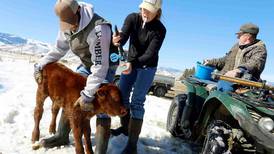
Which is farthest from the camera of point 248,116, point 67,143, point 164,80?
point 164,80

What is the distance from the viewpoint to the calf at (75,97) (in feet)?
12.4

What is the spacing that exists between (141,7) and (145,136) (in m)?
2.48

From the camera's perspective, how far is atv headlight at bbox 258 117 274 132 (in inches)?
139

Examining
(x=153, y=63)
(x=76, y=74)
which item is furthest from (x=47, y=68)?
(x=153, y=63)

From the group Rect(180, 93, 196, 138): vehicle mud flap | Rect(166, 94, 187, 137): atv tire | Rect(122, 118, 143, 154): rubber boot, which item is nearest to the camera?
Rect(122, 118, 143, 154): rubber boot

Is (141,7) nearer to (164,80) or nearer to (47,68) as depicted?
(47,68)

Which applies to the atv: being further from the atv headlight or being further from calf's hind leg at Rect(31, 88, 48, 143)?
calf's hind leg at Rect(31, 88, 48, 143)

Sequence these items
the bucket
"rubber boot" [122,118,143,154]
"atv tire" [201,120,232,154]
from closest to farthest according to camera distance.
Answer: "atv tire" [201,120,232,154], "rubber boot" [122,118,143,154], the bucket

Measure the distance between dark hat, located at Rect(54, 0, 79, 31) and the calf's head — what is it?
31.8 inches

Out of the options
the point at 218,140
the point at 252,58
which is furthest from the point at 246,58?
the point at 218,140

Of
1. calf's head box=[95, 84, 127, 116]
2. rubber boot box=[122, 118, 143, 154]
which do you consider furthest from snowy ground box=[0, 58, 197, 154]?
calf's head box=[95, 84, 127, 116]

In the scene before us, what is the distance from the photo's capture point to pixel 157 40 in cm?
444

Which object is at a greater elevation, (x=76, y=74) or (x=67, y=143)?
(x=76, y=74)

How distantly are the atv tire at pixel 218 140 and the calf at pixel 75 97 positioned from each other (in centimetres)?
109
